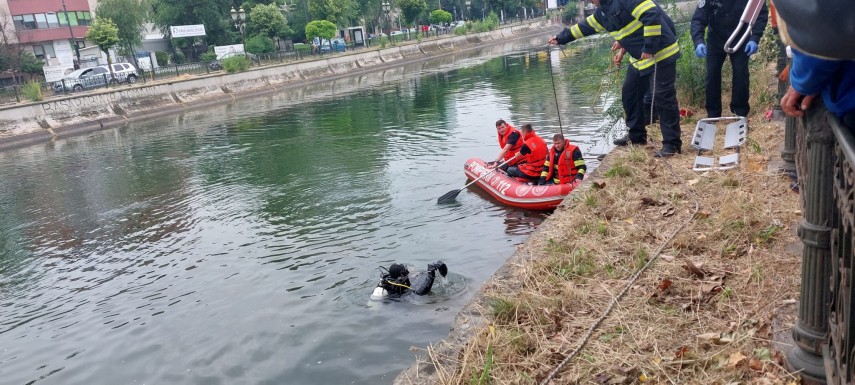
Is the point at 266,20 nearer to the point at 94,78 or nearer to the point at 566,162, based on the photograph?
the point at 94,78

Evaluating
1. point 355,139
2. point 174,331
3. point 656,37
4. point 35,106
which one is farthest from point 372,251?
point 35,106

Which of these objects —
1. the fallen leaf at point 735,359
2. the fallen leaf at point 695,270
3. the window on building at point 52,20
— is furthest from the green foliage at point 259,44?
the fallen leaf at point 735,359

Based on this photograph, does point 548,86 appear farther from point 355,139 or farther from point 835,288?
point 835,288

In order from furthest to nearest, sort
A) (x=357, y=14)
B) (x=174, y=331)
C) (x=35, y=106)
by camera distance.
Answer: (x=357, y=14) → (x=35, y=106) → (x=174, y=331)

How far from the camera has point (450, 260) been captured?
7.96 m

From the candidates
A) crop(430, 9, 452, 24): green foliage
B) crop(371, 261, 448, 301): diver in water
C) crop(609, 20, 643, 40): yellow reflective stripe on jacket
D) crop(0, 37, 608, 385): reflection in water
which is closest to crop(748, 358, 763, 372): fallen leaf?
crop(0, 37, 608, 385): reflection in water

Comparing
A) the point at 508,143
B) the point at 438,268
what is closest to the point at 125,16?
the point at 508,143

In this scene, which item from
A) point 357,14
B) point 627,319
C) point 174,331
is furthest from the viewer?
point 357,14

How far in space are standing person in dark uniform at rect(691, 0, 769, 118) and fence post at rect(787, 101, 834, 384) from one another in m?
5.21

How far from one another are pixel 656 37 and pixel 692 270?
376cm

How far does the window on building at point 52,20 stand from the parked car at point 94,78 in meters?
16.2

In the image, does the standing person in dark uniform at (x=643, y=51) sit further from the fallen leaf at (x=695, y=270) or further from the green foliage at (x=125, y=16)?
the green foliage at (x=125, y=16)

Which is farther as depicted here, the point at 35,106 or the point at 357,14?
the point at 357,14

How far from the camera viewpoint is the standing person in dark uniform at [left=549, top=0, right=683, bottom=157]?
7.01 m
